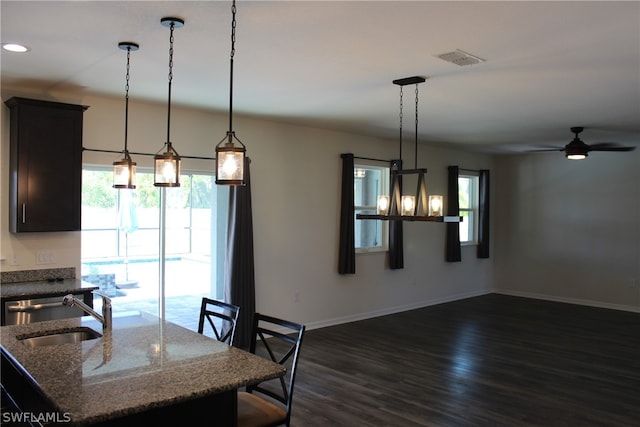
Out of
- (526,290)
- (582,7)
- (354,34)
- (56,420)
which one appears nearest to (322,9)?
(354,34)

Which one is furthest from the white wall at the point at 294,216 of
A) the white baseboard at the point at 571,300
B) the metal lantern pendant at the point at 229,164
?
the metal lantern pendant at the point at 229,164

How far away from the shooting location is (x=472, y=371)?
5.00m

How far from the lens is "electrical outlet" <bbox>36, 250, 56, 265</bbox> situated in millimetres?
4547

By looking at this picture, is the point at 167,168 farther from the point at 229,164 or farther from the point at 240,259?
the point at 240,259

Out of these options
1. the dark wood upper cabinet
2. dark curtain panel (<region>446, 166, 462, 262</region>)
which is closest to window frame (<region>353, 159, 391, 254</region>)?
dark curtain panel (<region>446, 166, 462, 262</region>)

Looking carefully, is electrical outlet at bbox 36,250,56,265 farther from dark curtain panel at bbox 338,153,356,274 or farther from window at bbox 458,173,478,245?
window at bbox 458,173,478,245

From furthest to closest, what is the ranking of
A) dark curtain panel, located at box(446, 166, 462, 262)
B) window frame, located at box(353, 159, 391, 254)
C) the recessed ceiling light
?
dark curtain panel, located at box(446, 166, 462, 262) < window frame, located at box(353, 159, 391, 254) < the recessed ceiling light

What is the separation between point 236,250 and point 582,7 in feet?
13.1

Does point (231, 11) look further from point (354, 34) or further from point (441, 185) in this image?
point (441, 185)

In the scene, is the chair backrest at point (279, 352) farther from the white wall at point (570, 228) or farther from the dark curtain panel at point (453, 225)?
the white wall at point (570, 228)

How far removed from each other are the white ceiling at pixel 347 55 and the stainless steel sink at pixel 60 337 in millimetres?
1730

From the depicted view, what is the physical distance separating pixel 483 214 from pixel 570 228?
146 cm

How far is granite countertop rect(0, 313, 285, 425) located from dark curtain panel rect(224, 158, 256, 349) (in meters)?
2.72

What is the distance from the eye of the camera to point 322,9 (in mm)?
2666
